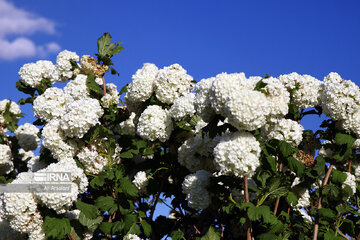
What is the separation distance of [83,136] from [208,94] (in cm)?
196

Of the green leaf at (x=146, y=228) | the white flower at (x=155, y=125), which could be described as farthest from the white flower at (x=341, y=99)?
the green leaf at (x=146, y=228)

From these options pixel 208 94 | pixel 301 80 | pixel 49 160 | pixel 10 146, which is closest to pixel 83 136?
pixel 49 160

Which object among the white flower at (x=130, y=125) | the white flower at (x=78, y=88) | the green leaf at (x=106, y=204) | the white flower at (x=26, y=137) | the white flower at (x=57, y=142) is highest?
the white flower at (x=26, y=137)

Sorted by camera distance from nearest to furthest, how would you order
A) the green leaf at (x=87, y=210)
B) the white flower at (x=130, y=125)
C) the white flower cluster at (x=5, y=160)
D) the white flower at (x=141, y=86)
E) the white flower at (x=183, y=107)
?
1. the green leaf at (x=87, y=210)
2. the white flower at (x=183, y=107)
3. the white flower at (x=141, y=86)
4. the white flower at (x=130, y=125)
5. the white flower cluster at (x=5, y=160)

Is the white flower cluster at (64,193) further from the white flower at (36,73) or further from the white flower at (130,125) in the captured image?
the white flower at (36,73)

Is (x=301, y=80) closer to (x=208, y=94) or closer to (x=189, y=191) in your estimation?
(x=208, y=94)

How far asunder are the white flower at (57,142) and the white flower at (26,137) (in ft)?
10.0

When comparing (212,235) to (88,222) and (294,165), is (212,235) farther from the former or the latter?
(88,222)

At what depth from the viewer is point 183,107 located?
4.86 m

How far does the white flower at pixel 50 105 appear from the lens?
17.5ft

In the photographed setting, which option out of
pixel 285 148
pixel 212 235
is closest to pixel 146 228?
pixel 212 235

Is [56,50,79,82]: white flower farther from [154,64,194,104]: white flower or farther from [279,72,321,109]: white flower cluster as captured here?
[279,72,321,109]: white flower cluster

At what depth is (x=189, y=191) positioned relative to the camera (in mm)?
4211

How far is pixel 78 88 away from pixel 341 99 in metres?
3.48
